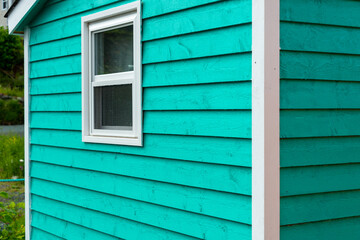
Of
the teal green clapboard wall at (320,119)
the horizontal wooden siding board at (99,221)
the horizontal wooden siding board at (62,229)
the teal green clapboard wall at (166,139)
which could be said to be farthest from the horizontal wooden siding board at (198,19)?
the horizontal wooden siding board at (62,229)

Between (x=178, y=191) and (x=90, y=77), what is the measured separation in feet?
5.56

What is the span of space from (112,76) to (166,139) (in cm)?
108

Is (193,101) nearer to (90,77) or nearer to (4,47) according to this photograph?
(90,77)

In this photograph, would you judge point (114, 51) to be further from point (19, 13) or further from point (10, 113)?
point (10, 113)

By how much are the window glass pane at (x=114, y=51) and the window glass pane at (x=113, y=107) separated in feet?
0.57

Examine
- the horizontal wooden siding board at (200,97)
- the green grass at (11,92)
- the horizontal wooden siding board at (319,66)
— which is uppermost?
the green grass at (11,92)

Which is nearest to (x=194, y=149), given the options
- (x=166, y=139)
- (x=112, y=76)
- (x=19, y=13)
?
(x=166, y=139)

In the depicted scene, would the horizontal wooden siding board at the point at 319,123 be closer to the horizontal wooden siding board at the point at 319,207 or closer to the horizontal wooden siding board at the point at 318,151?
the horizontal wooden siding board at the point at 318,151

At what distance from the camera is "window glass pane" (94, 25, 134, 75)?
456 cm

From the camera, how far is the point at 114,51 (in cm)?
479

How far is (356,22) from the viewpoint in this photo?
11.9 ft

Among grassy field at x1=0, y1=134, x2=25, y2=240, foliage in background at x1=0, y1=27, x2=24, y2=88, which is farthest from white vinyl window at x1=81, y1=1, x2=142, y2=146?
foliage in background at x1=0, y1=27, x2=24, y2=88

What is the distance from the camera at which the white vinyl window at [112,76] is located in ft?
14.4

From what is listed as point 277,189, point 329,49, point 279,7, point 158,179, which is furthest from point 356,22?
point 158,179
